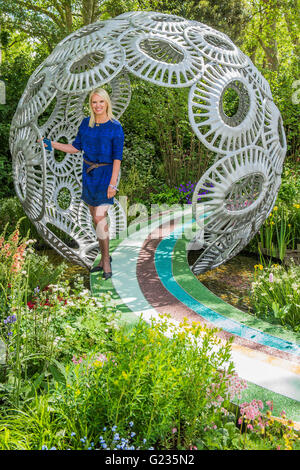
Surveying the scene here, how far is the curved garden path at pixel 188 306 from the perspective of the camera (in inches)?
102

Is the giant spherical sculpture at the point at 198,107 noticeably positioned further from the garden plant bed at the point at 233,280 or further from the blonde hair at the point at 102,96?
the garden plant bed at the point at 233,280

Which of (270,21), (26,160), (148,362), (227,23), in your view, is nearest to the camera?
(148,362)

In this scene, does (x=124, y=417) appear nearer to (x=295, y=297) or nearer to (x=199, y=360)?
(x=199, y=360)

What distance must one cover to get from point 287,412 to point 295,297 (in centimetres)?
135

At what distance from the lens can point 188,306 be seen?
364cm

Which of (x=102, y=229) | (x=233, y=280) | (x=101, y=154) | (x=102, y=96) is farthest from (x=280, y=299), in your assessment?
(x=102, y=96)

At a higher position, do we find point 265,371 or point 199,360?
point 199,360

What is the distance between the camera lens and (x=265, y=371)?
271 cm

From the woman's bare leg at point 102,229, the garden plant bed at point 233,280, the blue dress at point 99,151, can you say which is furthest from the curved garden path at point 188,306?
the blue dress at point 99,151

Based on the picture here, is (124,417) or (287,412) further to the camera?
(287,412)

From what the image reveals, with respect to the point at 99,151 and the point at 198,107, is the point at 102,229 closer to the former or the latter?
the point at 99,151

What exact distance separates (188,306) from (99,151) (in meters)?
1.69

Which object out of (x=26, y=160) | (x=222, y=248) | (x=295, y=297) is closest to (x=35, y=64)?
(x=26, y=160)

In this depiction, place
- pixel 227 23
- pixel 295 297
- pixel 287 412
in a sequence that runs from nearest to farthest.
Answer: pixel 287 412, pixel 295 297, pixel 227 23
